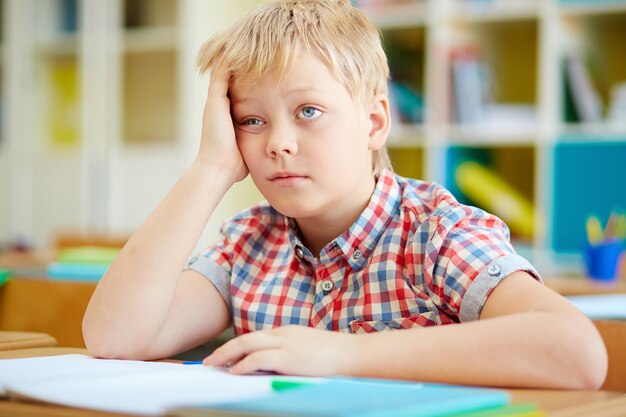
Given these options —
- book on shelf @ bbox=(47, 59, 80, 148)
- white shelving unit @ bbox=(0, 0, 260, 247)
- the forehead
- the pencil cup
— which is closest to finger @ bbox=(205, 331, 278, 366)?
the forehead

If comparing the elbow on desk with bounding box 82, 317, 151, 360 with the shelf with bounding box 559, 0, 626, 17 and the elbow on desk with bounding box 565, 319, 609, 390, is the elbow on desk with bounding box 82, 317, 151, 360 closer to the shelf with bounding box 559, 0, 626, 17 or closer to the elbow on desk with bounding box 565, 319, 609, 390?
the elbow on desk with bounding box 565, 319, 609, 390

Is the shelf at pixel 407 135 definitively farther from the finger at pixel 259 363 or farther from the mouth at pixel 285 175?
the finger at pixel 259 363

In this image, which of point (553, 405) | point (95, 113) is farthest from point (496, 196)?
point (553, 405)

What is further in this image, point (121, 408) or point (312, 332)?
point (312, 332)

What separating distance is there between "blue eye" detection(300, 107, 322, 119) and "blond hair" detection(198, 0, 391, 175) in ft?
0.17

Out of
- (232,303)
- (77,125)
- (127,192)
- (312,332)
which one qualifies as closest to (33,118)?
(77,125)

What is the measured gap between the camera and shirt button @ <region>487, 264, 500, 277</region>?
106 cm

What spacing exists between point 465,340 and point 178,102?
3828 mm

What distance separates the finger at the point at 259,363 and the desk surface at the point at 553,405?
0.20 metres

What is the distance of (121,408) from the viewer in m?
0.70

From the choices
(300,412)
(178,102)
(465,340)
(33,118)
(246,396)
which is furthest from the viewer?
(33,118)

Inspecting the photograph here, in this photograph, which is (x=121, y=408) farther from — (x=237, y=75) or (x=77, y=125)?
(x=77, y=125)

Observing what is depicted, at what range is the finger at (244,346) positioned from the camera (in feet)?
3.03

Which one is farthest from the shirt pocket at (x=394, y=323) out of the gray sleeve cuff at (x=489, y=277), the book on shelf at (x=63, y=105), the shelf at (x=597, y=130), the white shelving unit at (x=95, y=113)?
the book on shelf at (x=63, y=105)
